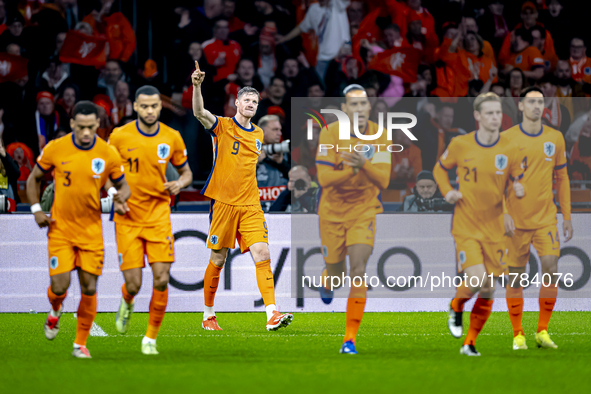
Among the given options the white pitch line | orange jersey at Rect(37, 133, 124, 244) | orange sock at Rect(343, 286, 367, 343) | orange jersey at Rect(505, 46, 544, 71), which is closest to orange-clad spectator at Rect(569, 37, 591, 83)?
orange jersey at Rect(505, 46, 544, 71)

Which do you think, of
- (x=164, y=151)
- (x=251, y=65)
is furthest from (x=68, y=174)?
(x=251, y=65)

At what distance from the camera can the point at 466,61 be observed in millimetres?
12961

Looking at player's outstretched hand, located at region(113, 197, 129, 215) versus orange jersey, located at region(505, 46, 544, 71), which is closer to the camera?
player's outstretched hand, located at region(113, 197, 129, 215)

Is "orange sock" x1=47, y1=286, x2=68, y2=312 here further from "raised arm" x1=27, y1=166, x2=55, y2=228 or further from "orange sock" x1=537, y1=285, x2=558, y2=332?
"orange sock" x1=537, y1=285, x2=558, y2=332


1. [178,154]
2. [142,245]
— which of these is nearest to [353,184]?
[178,154]

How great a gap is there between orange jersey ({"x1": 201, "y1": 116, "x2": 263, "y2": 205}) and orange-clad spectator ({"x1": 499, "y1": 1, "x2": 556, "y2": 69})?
6.95 m

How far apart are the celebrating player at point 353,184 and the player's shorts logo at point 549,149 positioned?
1437 millimetres

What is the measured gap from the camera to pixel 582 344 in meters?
7.02

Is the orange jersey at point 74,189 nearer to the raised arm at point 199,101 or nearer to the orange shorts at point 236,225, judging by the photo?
the raised arm at point 199,101

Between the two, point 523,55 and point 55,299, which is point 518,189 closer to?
point 55,299

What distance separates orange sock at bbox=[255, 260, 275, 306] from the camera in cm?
800

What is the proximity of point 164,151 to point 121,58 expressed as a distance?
6830 millimetres

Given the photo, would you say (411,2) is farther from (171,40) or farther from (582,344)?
(582,344)

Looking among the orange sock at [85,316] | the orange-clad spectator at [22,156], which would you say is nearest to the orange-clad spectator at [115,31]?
the orange-clad spectator at [22,156]
